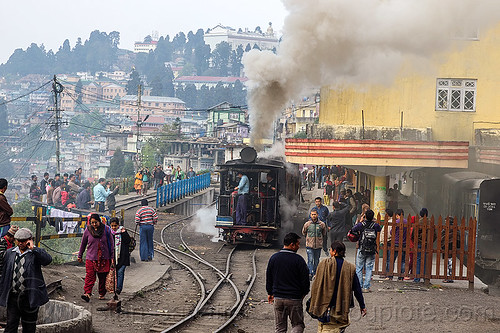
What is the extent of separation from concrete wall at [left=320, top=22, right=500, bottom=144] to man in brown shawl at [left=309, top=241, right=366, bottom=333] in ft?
48.3

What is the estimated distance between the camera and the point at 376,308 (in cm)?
1170

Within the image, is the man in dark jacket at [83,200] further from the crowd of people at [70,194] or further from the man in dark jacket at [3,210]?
the man in dark jacket at [3,210]

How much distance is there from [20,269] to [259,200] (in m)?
12.3

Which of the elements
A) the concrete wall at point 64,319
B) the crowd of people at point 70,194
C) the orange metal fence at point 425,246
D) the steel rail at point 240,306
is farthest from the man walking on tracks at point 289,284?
the crowd of people at point 70,194

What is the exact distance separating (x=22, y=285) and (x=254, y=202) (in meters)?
12.4

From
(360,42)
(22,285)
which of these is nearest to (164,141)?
(360,42)

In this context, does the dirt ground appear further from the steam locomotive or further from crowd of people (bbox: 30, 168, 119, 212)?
crowd of people (bbox: 30, 168, 119, 212)

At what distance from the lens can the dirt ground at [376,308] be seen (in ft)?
34.3

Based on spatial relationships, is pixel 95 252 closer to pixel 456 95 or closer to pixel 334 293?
pixel 334 293

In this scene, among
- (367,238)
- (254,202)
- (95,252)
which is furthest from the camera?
(254,202)

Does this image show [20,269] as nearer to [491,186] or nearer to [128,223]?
[491,186]

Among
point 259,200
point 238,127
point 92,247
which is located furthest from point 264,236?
point 238,127

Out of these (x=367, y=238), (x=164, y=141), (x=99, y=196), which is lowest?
(x=99, y=196)

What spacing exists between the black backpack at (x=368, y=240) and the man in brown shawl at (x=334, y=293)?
15.4 ft
